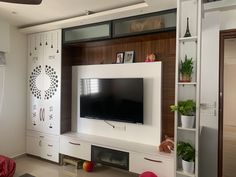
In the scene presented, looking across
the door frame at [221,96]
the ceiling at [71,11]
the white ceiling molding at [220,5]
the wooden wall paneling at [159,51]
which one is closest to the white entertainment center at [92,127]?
the wooden wall paneling at [159,51]

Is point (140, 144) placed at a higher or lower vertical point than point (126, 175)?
higher

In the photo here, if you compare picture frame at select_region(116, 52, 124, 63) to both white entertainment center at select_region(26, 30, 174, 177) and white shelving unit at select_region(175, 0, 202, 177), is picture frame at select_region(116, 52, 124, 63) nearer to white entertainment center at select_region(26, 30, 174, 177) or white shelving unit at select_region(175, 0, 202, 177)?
white entertainment center at select_region(26, 30, 174, 177)

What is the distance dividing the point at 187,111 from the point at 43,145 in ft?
8.95

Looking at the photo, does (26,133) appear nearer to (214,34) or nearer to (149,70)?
(149,70)

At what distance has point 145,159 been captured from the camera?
279 centimetres

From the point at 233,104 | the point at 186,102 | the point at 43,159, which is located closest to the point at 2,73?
the point at 43,159

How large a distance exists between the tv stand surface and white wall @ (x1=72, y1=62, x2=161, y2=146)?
11 centimetres

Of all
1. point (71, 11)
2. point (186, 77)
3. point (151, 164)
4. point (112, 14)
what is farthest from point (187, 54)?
point (71, 11)

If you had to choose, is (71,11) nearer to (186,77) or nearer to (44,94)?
(44,94)

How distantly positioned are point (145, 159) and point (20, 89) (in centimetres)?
267

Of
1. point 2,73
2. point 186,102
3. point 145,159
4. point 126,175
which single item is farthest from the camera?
point 2,73

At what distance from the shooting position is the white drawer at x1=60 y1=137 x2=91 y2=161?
3.28 metres

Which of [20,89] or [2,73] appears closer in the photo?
[2,73]

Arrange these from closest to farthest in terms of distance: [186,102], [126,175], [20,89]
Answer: [186,102] → [126,175] → [20,89]
